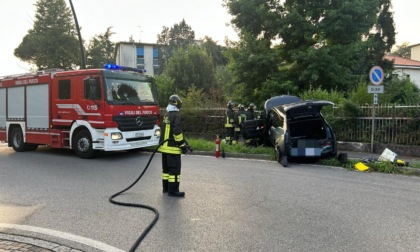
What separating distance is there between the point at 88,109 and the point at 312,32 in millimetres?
10985

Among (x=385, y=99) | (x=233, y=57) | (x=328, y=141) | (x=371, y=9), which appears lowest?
(x=328, y=141)

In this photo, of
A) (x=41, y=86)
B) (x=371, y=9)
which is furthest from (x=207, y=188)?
(x=371, y=9)

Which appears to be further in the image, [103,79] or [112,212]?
[103,79]

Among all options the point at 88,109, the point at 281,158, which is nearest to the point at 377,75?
the point at 281,158

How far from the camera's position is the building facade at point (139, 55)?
183 feet

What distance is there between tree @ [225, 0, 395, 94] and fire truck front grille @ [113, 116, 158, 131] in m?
7.54

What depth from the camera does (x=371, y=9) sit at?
53.6 ft

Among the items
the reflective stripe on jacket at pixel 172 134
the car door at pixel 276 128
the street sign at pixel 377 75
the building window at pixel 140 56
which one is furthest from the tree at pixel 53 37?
the reflective stripe on jacket at pixel 172 134

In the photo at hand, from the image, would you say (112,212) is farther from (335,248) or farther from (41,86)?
(41,86)

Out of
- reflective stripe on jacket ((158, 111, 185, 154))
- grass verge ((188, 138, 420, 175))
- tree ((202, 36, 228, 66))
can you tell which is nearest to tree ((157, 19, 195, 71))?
tree ((202, 36, 228, 66))

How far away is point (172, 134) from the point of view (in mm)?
6285

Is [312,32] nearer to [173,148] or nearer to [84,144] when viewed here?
[84,144]

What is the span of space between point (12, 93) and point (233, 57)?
32.3ft

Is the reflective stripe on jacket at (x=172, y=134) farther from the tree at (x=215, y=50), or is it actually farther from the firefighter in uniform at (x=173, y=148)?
the tree at (x=215, y=50)
